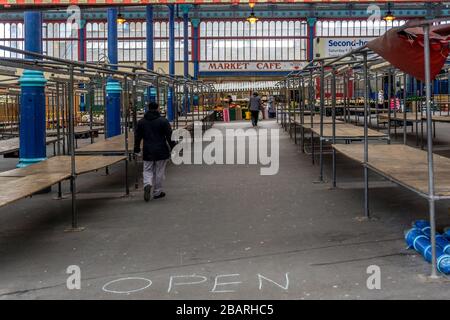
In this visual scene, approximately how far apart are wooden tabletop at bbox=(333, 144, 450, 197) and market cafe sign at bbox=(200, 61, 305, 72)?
36563 millimetres

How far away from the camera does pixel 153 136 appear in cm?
946

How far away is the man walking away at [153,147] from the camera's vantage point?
9414 mm

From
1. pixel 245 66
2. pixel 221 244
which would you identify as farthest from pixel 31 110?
pixel 245 66

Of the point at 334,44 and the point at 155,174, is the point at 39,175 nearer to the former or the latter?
the point at 155,174

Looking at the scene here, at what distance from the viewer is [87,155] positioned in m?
10.6

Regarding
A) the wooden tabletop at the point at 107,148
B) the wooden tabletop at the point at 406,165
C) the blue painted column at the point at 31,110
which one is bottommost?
the wooden tabletop at the point at 406,165

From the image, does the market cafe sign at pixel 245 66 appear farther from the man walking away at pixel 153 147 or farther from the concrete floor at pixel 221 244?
the man walking away at pixel 153 147

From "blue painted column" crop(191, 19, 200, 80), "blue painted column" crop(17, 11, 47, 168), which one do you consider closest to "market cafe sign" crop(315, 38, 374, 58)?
"blue painted column" crop(191, 19, 200, 80)

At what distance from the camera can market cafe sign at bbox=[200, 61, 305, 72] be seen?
46219 millimetres

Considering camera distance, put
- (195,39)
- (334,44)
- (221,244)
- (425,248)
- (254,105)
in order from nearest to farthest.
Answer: (425,248) → (221,244) → (254,105) → (334,44) → (195,39)

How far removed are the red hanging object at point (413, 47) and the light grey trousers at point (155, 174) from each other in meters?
4.56

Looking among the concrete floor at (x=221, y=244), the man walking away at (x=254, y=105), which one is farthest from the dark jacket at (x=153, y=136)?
the man walking away at (x=254, y=105)

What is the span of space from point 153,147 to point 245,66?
37849 mm

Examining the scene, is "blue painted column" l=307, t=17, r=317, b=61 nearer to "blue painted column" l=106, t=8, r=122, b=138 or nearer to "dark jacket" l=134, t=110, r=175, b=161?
"blue painted column" l=106, t=8, r=122, b=138
